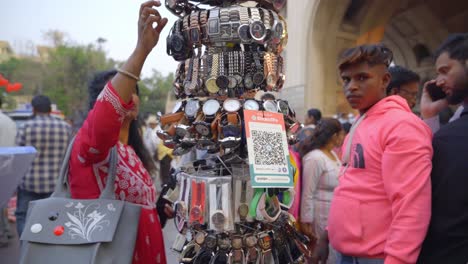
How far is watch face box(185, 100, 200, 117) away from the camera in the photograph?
4.98 feet

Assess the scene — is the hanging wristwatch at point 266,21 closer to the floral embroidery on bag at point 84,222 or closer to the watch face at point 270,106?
the watch face at point 270,106

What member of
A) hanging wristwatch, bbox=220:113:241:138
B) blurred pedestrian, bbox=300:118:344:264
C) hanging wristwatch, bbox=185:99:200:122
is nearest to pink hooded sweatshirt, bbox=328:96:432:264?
hanging wristwatch, bbox=220:113:241:138

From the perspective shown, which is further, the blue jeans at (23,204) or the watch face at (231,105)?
the blue jeans at (23,204)

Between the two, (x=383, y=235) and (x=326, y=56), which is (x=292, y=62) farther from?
(x=383, y=235)

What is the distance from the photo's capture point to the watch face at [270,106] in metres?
1.52

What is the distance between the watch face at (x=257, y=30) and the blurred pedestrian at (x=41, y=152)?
3472mm

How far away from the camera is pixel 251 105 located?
149 cm

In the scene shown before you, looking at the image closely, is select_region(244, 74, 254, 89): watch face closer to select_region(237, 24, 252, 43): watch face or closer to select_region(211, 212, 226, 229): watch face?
select_region(237, 24, 252, 43): watch face

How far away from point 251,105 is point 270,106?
9cm

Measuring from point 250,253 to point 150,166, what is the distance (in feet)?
3.19

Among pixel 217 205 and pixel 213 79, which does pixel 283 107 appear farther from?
pixel 217 205

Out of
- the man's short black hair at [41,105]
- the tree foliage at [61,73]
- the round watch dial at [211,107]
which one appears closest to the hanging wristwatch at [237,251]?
the round watch dial at [211,107]

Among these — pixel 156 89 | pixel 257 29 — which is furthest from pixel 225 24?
pixel 156 89

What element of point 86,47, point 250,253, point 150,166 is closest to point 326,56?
point 150,166
